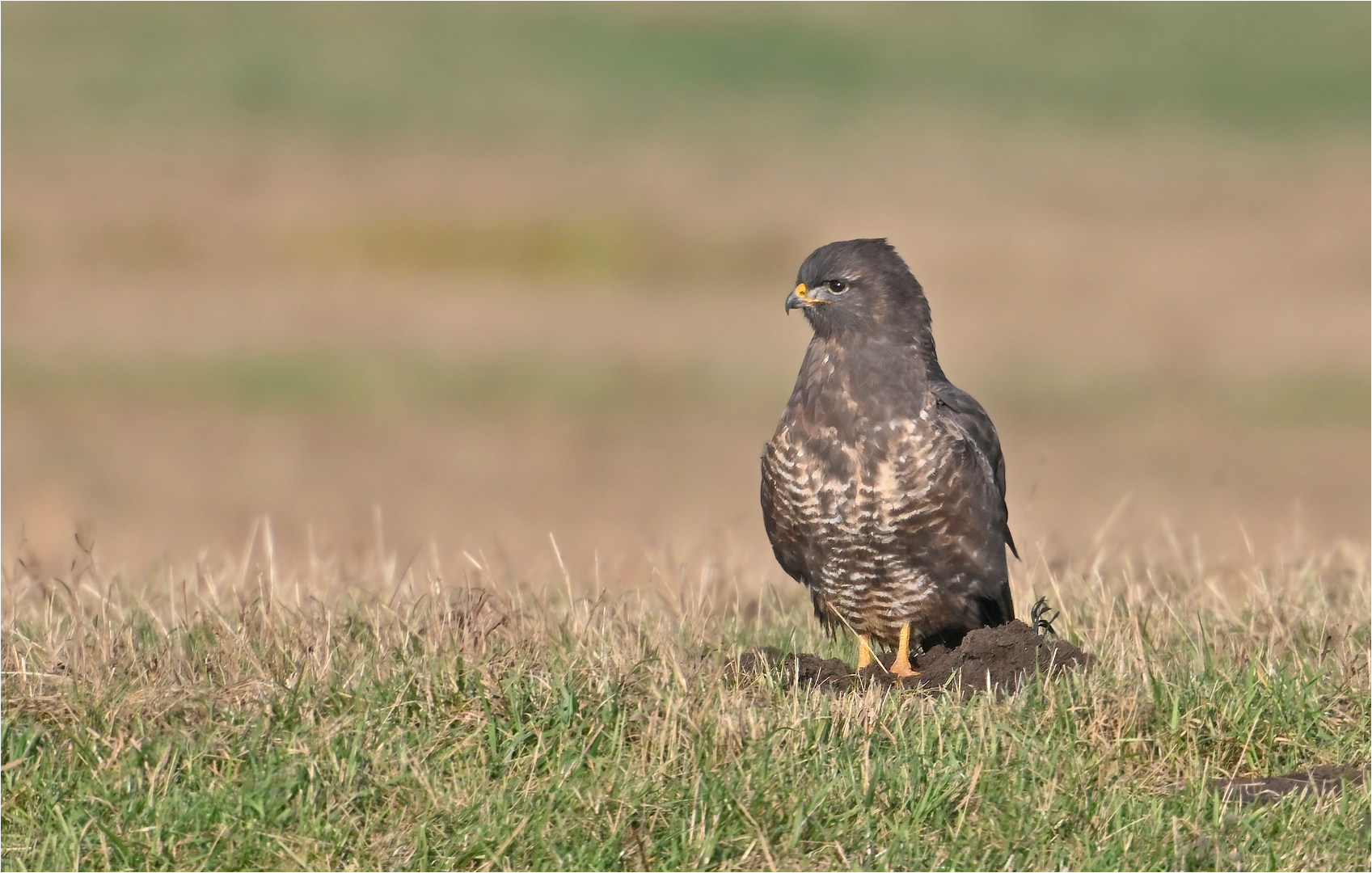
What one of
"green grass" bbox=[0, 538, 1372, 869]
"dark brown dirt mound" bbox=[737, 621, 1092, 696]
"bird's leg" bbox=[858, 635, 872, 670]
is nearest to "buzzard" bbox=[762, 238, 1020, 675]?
"bird's leg" bbox=[858, 635, 872, 670]

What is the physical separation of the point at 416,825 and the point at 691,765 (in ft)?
2.62

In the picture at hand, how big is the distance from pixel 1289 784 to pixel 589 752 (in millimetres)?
2142

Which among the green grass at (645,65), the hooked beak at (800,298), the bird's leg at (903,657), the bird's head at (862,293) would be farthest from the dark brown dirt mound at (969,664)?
the green grass at (645,65)

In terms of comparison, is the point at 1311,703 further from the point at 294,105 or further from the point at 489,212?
the point at 294,105

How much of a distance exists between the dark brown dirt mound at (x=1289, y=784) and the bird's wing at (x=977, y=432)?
62.1 inches

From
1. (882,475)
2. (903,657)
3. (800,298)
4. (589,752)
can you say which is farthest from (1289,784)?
(800,298)

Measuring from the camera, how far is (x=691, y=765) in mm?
4316

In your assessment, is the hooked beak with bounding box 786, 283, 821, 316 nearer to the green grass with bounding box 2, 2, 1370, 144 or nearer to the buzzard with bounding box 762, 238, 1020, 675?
the buzzard with bounding box 762, 238, 1020, 675

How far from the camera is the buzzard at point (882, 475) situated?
18.8ft

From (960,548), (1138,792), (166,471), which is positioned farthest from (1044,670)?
(166,471)

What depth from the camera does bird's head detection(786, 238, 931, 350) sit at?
6070mm

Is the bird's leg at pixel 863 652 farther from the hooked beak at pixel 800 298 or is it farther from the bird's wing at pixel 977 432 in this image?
the hooked beak at pixel 800 298

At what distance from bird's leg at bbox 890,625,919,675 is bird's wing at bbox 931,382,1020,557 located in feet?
1.83

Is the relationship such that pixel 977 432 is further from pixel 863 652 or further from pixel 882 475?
pixel 863 652
